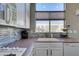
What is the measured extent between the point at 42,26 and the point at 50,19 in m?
0.27

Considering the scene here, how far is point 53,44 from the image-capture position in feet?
9.41

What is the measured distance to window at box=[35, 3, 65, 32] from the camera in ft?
9.51

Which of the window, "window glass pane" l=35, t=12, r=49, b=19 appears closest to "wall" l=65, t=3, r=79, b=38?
the window

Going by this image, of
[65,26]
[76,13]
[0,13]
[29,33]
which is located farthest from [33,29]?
[0,13]

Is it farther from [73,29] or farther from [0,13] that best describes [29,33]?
[0,13]

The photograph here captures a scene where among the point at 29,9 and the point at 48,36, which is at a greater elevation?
the point at 29,9

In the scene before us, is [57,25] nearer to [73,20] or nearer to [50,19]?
[50,19]

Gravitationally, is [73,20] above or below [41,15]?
below

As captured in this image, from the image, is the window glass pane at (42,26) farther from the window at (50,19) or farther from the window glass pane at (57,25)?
the window glass pane at (57,25)

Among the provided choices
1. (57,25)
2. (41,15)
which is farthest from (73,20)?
(41,15)

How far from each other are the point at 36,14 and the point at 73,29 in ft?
2.87

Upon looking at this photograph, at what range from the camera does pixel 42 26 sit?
2920mm

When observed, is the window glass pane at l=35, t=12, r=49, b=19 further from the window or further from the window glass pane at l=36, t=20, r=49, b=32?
the window glass pane at l=36, t=20, r=49, b=32

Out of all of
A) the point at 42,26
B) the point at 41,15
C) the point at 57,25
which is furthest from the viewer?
the point at 57,25
